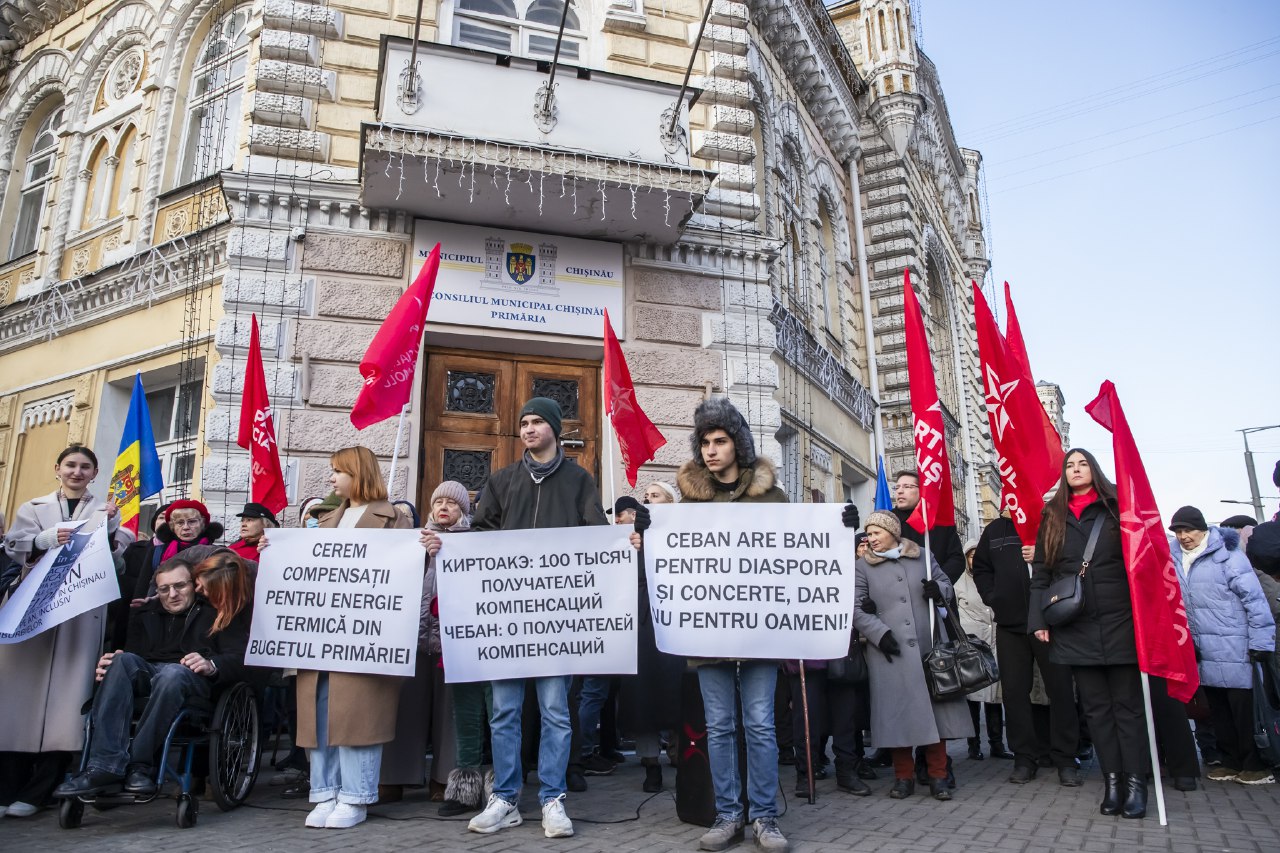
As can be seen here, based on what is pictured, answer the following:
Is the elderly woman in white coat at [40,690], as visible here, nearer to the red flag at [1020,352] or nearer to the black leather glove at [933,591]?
the black leather glove at [933,591]

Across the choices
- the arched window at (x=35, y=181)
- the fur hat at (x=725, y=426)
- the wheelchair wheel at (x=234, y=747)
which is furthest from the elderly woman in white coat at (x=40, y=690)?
the arched window at (x=35, y=181)

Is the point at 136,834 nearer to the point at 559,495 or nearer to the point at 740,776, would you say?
the point at 559,495

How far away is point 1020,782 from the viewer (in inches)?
238

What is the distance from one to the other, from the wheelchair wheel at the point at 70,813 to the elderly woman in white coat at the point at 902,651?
4309 mm

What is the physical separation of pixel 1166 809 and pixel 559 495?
3812 mm

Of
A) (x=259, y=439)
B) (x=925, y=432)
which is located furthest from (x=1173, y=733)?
(x=259, y=439)

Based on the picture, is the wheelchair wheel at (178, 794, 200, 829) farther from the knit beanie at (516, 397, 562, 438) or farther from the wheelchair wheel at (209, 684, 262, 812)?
the knit beanie at (516, 397, 562, 438)

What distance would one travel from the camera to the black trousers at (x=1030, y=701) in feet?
19.5

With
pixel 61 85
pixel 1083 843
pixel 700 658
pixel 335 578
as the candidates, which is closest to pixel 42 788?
pixel 335 578

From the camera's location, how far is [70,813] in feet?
14.6

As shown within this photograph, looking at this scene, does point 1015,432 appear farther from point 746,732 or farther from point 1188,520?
point 746,732

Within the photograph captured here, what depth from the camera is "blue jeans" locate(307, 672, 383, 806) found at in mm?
4629

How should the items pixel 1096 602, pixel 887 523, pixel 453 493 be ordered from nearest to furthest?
1. pixel 1096 602
2. pixel 453 493
3. pixel 887 523

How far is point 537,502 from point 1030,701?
387 cm
